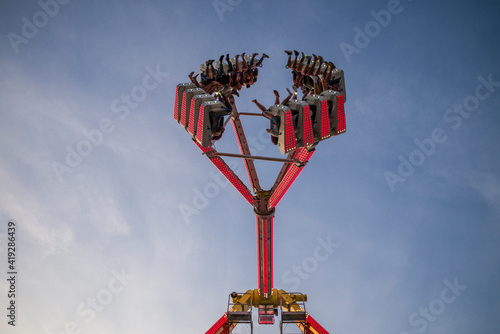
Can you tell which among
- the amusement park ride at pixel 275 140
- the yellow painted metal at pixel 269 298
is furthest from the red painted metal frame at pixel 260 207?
the yellow painted metal at pixel 269 298

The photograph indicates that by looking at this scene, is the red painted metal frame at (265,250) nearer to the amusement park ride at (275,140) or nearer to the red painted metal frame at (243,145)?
the amusement park ride at (275,140)

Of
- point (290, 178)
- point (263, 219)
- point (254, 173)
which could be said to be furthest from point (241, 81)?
point (263, 219)

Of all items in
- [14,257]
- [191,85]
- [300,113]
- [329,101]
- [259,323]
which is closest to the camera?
[300,113]

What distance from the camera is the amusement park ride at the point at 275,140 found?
8.82 metres

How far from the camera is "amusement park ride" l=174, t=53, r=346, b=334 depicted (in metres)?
8.82

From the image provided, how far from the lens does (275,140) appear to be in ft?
30.8

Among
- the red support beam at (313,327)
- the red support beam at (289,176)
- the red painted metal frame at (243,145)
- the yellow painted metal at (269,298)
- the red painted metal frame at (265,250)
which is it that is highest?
the red painted metal frame at (243,145)

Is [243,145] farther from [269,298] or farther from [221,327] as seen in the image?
[221,327]

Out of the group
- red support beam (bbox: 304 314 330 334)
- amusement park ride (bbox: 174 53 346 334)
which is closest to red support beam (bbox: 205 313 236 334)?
amusement park ride (bbox: 174 53 346 334)

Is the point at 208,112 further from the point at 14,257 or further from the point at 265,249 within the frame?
the point at 14,257

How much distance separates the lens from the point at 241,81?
1225cm

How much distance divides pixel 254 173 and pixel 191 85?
4146mm

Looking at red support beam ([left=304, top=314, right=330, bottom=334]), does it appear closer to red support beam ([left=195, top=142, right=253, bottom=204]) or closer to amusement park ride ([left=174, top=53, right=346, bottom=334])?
amusement park ride ([left=174, top=53, right=346, bottom=334])

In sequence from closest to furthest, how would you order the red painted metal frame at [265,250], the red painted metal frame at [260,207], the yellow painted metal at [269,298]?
the red painted metal frame at [260,207] → the red painted metal frame at [265,250] → the yellow painted metal at [269,298]
